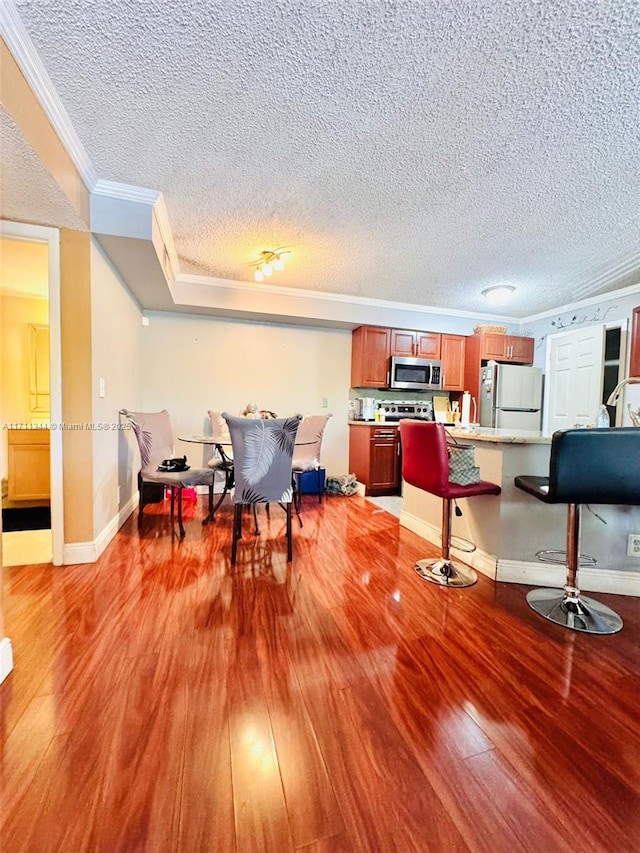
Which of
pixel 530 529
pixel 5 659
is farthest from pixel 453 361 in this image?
pixel 5 659

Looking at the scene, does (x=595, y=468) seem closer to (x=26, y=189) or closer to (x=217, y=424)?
(x=26, y=189)

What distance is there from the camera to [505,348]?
473 cm

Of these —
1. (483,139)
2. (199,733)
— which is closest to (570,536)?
(199,733)

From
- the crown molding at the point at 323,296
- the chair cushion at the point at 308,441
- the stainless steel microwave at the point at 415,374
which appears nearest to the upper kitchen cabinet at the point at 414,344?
the stainless steel microwave at the point at 415,374

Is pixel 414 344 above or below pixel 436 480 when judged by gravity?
above

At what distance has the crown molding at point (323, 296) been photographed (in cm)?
374

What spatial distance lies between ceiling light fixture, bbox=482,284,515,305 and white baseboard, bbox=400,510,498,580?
2718 mm

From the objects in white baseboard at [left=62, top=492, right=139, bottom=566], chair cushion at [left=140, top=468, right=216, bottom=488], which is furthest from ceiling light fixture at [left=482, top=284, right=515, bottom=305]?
white baseboard at [left=62, top=492, right=139, bottom=566]

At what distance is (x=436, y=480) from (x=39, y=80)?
261 centimetres

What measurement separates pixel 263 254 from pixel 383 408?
8.21 ft

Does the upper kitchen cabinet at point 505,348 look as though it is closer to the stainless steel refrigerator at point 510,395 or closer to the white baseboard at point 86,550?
the stainless steel refrigerator at point 510,395

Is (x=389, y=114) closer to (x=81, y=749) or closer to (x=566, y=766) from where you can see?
(x=566, y=766)

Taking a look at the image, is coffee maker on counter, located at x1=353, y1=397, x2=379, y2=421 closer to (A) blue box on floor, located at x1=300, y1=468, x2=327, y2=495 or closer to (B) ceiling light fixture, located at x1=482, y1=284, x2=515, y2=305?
(A) blue box on floor, located at x1=300, y1=468, x2=327, y2=495

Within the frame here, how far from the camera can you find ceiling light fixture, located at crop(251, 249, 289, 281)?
10.0 feet
